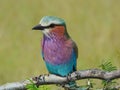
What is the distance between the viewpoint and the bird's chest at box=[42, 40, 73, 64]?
2971 mm

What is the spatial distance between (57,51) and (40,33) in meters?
5.24

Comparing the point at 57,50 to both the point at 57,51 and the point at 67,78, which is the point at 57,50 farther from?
the point at 67,78

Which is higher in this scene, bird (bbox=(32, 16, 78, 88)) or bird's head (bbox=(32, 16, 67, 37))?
bird's head (bbox=(32, 16, 67, 37))

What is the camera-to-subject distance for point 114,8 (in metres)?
8.80

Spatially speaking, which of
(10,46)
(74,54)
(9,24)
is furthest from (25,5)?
(74,54)

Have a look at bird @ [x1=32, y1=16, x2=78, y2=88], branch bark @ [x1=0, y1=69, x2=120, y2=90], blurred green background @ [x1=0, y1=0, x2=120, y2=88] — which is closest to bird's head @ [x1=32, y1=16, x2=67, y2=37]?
bird @ [x1=32, y1=16, x2=78, y2=88]

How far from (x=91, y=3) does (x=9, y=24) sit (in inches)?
53.4

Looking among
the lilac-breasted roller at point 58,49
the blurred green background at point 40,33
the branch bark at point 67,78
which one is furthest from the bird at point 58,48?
the blurred green background at point 40,33

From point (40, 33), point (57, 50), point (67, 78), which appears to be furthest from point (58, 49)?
point (40, 33)

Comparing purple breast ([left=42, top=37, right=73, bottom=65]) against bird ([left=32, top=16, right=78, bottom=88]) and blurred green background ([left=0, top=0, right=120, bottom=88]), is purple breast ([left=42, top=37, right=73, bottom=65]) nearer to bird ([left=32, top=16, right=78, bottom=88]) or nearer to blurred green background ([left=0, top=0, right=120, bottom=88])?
bird ([left=32, top=16, right=78, bottom=88])

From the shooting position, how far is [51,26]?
2.80m

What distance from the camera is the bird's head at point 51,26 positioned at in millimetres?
2678

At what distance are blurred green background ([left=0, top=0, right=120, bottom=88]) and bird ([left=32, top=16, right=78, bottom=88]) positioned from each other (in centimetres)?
345

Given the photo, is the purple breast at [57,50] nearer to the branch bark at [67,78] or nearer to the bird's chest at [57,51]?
the bird's chest at [57,51]
